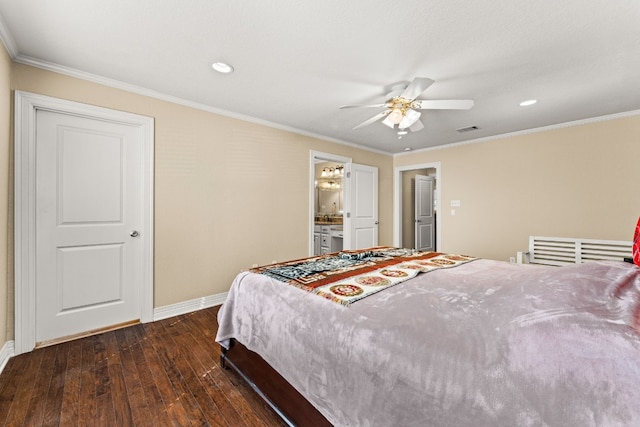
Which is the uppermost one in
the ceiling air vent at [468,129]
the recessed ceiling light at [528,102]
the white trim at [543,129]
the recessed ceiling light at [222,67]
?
the recessed ceiling light at [222,67]

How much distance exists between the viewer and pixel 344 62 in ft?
6.73

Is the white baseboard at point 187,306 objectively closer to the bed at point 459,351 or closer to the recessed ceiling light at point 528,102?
the bed at point 459,351

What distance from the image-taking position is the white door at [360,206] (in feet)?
14.8

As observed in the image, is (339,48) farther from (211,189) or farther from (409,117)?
Result: (211,189)

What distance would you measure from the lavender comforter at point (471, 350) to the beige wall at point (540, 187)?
2.73m

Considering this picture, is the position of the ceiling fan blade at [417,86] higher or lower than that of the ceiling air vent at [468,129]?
lower

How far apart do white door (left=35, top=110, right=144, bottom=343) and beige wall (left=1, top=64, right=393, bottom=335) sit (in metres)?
0.19

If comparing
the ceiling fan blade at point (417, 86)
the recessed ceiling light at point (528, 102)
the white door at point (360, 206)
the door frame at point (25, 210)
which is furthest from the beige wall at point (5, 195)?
the recessed ceiling light at point (528, 102)

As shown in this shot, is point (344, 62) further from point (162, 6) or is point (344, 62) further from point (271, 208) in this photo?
point (271, 208)

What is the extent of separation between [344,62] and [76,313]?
10.3ft

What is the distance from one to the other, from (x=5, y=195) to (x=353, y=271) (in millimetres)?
2612

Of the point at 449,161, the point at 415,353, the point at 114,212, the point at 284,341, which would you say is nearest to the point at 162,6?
the point at 114,212

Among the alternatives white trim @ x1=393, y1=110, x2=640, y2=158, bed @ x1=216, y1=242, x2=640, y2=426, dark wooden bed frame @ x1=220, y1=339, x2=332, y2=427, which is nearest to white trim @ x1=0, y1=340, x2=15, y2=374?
dark wooden bed frame @ x1=220, y1=339, x2=332, y2=427

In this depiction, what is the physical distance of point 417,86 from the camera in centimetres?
199
